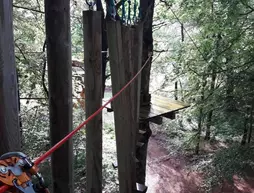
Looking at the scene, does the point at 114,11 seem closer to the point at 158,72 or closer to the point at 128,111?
the point at 128,111

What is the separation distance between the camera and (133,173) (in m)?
1.82

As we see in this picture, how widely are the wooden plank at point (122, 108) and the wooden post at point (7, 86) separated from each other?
596 mm

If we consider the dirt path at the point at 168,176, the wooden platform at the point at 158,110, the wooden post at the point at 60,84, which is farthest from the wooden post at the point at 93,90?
the dirt path at the point at 168,176

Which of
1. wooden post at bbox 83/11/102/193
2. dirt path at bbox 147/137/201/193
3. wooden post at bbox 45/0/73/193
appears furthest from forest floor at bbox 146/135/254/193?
wooden post at bbox 45/0/73/193

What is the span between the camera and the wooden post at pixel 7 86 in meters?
0.94

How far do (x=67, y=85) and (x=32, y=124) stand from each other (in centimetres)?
303

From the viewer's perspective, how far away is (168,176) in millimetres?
6512

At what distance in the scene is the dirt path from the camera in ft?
19.5

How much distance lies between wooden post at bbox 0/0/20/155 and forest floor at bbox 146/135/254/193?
16.8 ft

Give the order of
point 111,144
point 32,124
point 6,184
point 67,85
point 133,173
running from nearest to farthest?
point 6,184, point 67,85, point 133,173, point 32,124, point 111,144

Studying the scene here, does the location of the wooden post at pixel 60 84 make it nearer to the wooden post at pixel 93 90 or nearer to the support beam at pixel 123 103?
the wooden post at pixel 93 90

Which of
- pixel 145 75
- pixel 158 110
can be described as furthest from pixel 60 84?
pixel 145 75

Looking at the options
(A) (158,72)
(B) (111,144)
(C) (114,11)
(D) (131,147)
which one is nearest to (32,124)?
(B) (111,144)

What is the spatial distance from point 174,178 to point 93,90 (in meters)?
5.76
